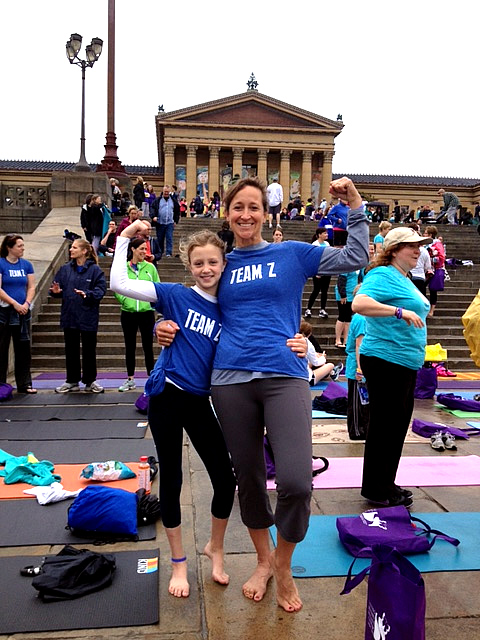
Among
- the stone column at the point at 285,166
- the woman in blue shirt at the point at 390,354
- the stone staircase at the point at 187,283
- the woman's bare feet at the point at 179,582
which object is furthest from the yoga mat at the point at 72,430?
the stone column at the point at 285,166

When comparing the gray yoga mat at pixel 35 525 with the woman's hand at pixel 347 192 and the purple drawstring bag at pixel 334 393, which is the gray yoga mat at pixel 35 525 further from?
A: the purple drawstring bag at pixel 334 393

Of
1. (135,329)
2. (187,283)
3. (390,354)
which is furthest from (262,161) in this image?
(390,354)

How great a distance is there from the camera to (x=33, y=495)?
171 inches

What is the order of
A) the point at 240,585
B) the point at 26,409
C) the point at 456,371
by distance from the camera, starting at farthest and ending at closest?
1. the point at 456,371
2. the point at 26,409
3. the point at 240,585

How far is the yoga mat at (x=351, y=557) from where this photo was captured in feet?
10.7

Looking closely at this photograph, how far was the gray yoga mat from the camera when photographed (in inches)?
141

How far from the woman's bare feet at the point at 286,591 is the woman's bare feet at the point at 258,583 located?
11cm

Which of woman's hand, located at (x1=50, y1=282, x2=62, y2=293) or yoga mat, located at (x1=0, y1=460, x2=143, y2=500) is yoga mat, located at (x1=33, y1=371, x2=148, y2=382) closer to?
woman's hand, located at (x1=50, y1=282, x2=62, y2=293)

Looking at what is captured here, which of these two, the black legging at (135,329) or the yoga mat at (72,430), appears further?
the black legging at (135,329)

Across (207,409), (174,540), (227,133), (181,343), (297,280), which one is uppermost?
(227,133)

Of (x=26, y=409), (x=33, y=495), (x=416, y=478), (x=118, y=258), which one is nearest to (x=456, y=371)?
(x=416, y=478)

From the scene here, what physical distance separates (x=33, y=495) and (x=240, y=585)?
205 cm

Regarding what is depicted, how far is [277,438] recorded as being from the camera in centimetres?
261

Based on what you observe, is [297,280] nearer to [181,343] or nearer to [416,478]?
[181,343]
